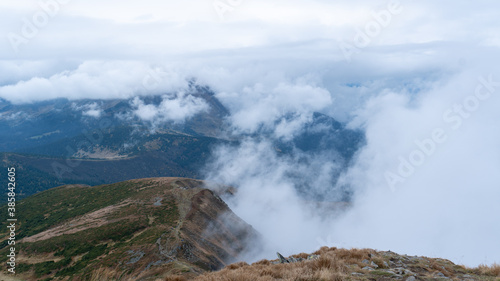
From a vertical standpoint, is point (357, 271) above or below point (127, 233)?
below

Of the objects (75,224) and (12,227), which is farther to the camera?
(12,227)

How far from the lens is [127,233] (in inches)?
2512

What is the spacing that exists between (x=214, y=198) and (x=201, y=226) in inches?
1098

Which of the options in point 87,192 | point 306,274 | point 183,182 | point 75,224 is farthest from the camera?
point 183,182

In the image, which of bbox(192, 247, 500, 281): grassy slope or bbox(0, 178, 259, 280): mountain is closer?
bbox(192, 247, 500, 281): grassy slope

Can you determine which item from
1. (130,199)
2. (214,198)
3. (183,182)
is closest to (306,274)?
(130,199)

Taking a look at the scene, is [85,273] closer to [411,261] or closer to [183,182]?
[411,261]

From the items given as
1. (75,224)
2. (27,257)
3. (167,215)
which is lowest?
(27,257)

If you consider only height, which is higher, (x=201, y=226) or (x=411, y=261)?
(x=201, y=226)

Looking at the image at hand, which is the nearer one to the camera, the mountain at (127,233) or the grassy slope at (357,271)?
the grassy slope at (357,271)

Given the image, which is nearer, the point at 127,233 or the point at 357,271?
the point at 357,271

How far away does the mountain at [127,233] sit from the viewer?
163 feet

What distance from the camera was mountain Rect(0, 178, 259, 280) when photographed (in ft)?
163

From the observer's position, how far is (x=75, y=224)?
73375 mm
